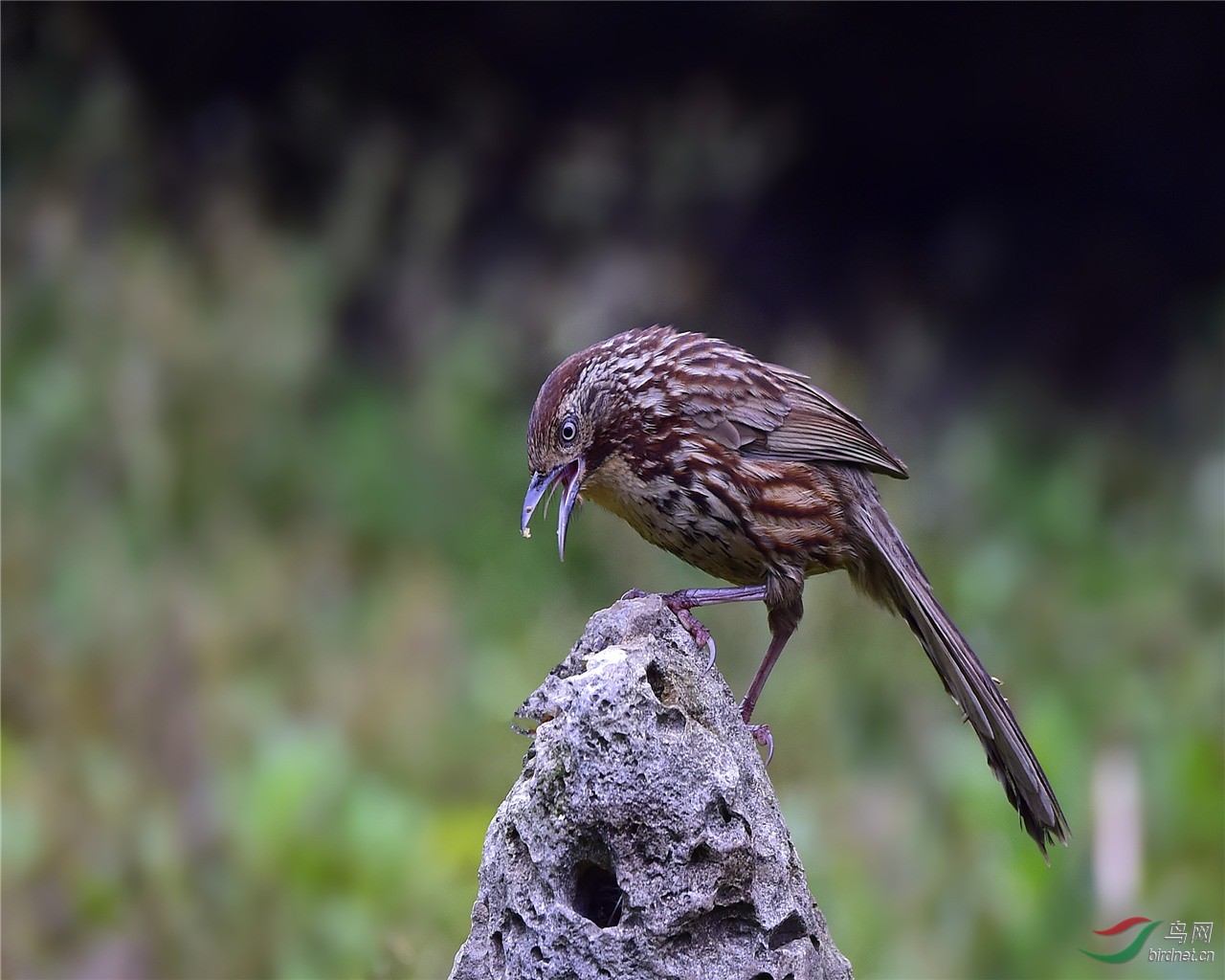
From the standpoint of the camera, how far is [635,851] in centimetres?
181

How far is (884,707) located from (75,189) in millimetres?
3644

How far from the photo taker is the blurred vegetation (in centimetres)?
409

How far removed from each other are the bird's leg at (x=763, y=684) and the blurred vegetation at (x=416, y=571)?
1.15 meters

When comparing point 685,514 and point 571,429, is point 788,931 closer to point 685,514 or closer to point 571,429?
point 685,514

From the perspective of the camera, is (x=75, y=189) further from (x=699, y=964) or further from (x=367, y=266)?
(x=699, y=964)

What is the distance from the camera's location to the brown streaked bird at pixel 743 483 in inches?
96.3

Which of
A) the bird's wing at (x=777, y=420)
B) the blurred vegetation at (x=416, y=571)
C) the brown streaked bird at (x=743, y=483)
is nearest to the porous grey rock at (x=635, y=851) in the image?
the brown streaked bird at (x=743, y=483)

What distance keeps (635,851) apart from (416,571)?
3520 millimetres

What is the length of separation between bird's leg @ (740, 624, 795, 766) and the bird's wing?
314 mm

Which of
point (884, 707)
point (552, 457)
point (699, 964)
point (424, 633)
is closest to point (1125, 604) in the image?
point (884, 707)

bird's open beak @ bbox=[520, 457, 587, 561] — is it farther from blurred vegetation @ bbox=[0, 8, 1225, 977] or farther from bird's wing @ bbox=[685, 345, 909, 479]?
blurred vegetation @ bbox=[0, 8, 1225, 977]

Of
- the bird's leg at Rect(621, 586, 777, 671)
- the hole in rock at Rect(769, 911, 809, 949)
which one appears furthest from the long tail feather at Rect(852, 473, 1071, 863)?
the hole in rock at Rect(769, 911, 809, 949)

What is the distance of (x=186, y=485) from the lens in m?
5.32

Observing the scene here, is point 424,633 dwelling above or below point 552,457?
above
